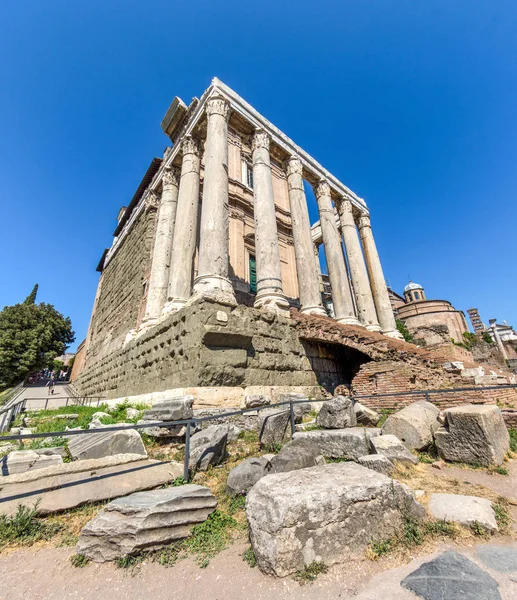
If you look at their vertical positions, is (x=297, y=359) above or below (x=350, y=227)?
below

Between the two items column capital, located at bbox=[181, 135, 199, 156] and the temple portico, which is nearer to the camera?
the temple portico

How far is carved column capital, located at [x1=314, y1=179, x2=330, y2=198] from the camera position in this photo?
1379cm

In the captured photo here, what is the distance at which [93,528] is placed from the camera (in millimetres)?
2252

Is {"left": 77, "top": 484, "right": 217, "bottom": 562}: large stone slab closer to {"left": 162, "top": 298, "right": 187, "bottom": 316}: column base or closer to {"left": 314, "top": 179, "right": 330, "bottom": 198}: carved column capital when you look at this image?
{"left": 162, "top": 298, "right": 187, "bottom": 316}: column base

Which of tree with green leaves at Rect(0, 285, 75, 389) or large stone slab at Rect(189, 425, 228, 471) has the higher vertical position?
tree with green leaves at Rect(0, 285, 75, 389)

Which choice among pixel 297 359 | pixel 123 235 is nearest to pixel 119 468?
pixel 297 359

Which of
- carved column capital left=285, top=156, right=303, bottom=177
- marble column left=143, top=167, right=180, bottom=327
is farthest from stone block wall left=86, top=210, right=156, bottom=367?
carved column capital left=285, top=156, right=303, bottom=177

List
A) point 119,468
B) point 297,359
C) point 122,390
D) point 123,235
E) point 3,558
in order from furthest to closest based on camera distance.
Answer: point 123,235 → point 122,390 → point 297,359 → point 119,468 → point 3,558

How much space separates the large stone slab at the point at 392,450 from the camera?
139 inches

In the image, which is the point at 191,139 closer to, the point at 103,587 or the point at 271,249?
the point at 271,249

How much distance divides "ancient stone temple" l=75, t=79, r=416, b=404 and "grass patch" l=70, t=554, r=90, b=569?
3630mm

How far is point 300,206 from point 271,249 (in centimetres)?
351

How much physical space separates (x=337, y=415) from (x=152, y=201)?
47.6 feet

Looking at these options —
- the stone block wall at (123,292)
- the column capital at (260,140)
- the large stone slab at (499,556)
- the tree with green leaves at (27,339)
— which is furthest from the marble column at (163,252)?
the tree with green leaves at (27,339)
